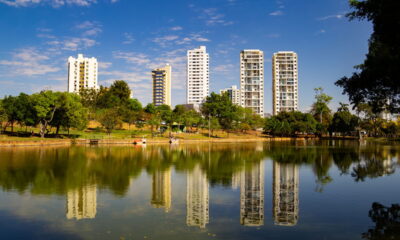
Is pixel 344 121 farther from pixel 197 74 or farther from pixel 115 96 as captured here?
pixel 197 74

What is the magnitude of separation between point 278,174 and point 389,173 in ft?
28.9

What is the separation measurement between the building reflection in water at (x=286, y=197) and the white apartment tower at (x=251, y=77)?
13557cm

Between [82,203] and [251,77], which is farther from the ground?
[251,77]

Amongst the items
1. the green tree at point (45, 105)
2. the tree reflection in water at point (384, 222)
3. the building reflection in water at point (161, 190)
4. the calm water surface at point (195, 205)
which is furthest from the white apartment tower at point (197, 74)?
the tree reflection in water at point (384, 222)

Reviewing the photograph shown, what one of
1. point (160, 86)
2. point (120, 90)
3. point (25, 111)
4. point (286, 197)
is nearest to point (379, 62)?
point (286, 197)

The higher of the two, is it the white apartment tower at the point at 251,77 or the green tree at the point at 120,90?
the white apartment tower at the point at 251,77

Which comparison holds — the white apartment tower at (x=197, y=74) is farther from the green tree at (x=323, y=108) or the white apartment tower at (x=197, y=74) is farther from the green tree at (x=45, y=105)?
the green tree at (x=45, y=105)

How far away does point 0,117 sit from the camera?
2096 inches

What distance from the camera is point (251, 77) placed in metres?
159

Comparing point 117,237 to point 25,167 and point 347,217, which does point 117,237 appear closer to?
point 347,217

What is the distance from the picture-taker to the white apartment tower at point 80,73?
171m

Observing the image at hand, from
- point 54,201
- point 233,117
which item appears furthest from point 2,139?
point 233,117

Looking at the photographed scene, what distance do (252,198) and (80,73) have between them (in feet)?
564

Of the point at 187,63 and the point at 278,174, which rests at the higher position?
the point at 187,63
